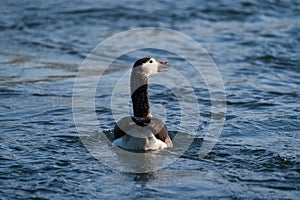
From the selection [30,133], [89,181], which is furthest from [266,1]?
[89,181]

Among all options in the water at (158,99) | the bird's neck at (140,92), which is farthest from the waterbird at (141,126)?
the water at (158,99)

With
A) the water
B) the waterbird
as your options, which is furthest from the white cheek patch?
the water

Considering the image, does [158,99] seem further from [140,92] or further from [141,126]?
[141,126]

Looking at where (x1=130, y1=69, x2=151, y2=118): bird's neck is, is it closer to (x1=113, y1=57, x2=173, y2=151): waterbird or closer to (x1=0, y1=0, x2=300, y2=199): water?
(x1=113, y1=57, x2=173, y2=151): waterbird

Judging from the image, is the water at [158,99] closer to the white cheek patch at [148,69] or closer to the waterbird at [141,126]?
the waterbird at [141,126]

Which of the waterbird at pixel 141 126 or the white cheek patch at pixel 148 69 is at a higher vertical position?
the white cheek patch at pixel 148 69

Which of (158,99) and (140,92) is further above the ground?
(140,92)

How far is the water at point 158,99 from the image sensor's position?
315 inches

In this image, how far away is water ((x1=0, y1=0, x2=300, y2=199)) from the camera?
8.01m

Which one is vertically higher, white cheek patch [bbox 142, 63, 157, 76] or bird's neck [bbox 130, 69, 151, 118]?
white cheek patch [bbox 142, 63, 157, 76]

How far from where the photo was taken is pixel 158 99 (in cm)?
1228

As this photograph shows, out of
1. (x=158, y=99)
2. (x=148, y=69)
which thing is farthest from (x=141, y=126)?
(x=158, y=99)

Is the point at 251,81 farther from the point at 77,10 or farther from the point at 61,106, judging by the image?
the point at 77,10

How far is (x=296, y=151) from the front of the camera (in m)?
9.21
